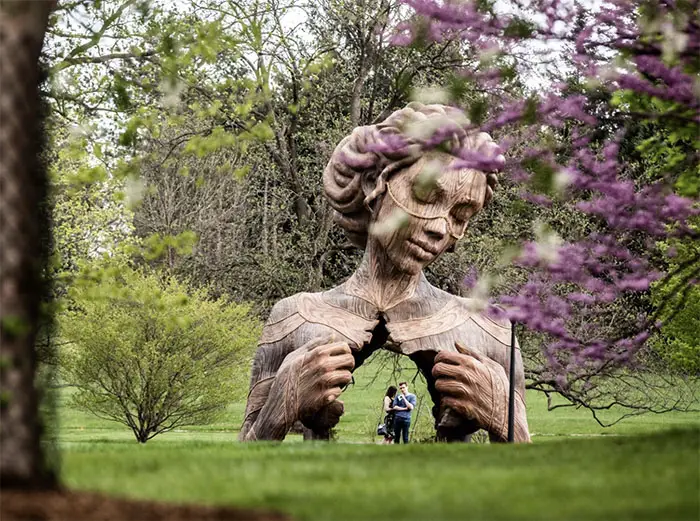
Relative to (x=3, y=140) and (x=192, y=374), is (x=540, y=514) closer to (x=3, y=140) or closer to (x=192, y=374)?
(x=3, y=140)

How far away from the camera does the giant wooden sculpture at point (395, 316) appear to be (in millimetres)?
7285

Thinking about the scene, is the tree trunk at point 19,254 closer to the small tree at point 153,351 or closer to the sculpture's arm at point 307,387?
the sculpture's arm at point 307,387

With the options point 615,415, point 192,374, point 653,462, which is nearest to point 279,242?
point 192,374

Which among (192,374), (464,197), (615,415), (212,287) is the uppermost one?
(464,197)

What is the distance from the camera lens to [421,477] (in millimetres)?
4465

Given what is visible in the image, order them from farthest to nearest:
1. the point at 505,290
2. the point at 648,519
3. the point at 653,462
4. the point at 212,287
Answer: the point at 212,287
the point at 505,290
the point at 653,462
the point at 648,519

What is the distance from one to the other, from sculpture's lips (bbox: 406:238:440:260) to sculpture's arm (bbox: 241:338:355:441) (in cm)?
81

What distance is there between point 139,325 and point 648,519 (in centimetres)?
1562

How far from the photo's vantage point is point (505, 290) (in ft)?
55.6

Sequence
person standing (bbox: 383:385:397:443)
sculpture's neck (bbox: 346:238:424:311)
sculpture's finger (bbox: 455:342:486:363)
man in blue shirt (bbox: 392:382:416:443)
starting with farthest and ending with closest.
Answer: person standing (bbox: 383:385:397:443), man in blue shirt (bbox: 392:382:416:443), sculpture's neck (bbox: 346:238:424:311), sculpture's finger (bbox: 455:342:486:363)

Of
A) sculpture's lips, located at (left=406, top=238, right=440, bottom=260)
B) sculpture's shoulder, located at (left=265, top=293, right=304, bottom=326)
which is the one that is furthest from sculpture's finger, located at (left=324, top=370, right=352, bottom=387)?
sculpture's lips, located at (left=406, top=238, right=440, bottom=260)

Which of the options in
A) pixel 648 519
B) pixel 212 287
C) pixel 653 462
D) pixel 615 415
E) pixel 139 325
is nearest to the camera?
pixel 648 519

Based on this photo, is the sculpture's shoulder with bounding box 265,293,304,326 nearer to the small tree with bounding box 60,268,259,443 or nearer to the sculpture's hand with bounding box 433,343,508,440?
the sculpture's hand with bounding box 433,343,508,440

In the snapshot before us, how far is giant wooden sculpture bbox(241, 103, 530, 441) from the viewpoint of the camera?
287 inches
